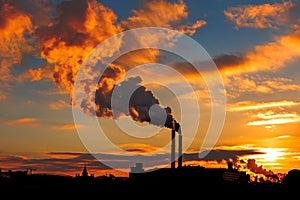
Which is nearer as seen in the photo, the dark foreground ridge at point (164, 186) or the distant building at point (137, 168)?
Result: the dark foreground ridge at point (164, 186)

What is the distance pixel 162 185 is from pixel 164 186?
300 millimetres

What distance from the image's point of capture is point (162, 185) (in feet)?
161

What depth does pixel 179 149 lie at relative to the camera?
58.9 metres

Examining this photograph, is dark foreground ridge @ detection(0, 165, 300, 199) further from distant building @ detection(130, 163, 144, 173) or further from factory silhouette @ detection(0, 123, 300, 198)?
distant building @ detection(130, 163, 144, 173)

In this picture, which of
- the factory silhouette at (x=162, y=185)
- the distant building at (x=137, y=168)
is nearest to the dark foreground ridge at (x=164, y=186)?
the factory silhouette at (x=162, y=185)

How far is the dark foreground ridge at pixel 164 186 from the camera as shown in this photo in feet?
143

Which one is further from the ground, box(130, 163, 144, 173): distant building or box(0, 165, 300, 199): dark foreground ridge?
box(130, 163, 144, 173): distant building

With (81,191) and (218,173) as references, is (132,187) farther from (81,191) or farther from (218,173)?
(218,173)

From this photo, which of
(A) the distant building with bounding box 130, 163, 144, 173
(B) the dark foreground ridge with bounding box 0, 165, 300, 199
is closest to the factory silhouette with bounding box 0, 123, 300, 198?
(B) the dark foreground ridge with bounding box 0, 165, 300, 199

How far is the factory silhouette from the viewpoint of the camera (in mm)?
43781

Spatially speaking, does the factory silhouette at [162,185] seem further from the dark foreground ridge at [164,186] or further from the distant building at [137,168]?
the distant building at [137,168]

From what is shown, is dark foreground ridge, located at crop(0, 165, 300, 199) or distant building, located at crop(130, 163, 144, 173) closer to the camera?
dark foreground ridge, located at crop(0, 165, 300, 199)

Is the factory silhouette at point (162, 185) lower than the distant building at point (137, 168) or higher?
lower

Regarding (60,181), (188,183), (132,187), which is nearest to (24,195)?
(60,181)
